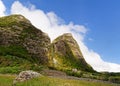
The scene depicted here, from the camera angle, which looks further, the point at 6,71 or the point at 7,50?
the point at 7,50

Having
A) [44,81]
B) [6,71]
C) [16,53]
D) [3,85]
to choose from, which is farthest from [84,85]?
[16,53]

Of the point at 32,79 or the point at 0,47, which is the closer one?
the point at 32,79

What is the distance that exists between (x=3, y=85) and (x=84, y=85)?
12189 mm

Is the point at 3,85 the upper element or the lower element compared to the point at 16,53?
lower

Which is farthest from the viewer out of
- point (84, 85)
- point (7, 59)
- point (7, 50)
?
→ point (7, 50)

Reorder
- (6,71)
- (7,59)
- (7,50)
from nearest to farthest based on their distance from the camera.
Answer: (6,71) → (7,59) → (7,50)

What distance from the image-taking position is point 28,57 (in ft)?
654

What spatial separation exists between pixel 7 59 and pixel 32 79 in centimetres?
11723

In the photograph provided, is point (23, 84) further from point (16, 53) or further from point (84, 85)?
point (16, 53)

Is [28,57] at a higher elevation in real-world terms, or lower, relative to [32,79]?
higher

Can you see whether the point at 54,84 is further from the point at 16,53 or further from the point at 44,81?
the point at 16,53

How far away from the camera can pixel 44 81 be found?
43.3 m

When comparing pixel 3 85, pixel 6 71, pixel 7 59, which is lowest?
pixel 3 85

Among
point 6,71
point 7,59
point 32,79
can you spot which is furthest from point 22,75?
point 7,59
